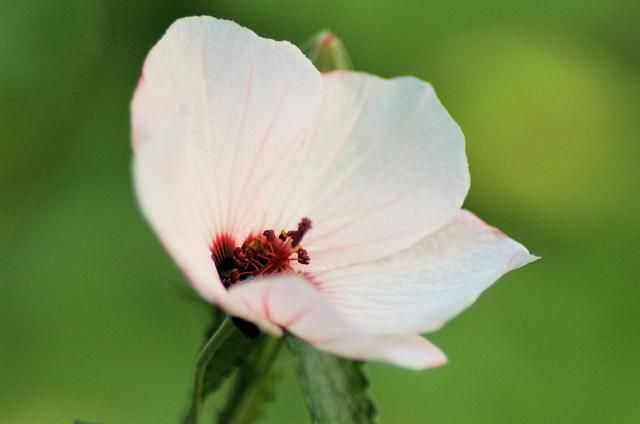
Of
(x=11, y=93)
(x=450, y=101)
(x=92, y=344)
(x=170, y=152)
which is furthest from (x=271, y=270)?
(x=450, y=101)

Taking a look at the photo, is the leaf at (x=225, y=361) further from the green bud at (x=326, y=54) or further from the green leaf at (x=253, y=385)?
the green bud at (x=326, y=54)

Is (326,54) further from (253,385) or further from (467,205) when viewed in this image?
(467,205)

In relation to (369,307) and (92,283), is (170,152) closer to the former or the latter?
(369,307)

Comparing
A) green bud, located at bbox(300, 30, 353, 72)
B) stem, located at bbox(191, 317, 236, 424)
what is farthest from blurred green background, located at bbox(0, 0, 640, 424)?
stem, located at bbox(191, 317, 236, 424)

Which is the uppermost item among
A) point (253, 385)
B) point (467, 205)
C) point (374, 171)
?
point (374, 171)

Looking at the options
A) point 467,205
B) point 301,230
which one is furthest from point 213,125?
point 467,205

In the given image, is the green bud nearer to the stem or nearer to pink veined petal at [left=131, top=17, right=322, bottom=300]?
pink veined petal at [left=131, top=17, right=322, bottom=300]

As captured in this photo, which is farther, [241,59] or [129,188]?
[129,188]
